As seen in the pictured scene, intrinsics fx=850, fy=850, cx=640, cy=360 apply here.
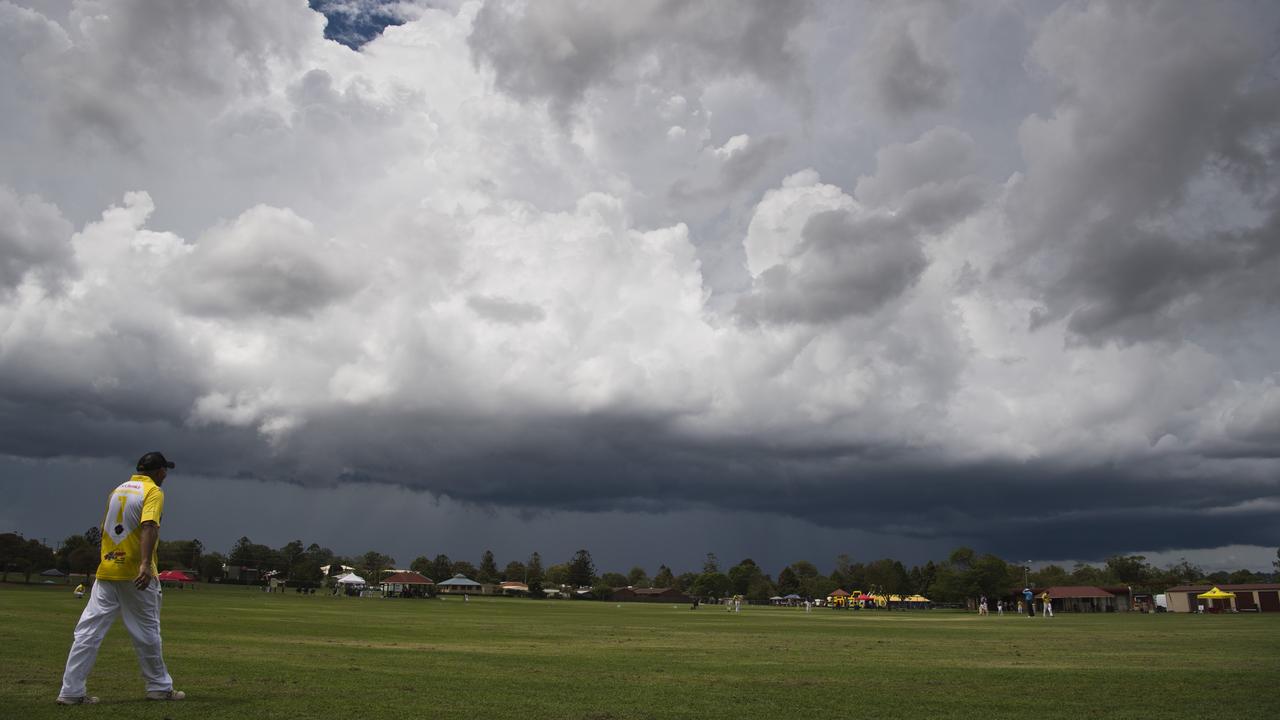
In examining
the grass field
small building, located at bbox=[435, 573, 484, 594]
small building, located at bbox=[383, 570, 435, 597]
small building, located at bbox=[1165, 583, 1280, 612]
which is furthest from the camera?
small building, located at bbox=[435, 573, 484, 594]

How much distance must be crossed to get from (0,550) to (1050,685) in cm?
12269

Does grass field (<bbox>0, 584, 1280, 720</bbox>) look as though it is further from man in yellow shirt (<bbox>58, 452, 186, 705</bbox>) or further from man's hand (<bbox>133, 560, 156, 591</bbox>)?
man's hand (<bbox>133, 560, 156, 591</bbox>)

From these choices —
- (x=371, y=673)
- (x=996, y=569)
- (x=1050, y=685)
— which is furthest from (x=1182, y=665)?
(x=996, y=569)

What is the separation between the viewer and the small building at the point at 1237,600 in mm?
84562

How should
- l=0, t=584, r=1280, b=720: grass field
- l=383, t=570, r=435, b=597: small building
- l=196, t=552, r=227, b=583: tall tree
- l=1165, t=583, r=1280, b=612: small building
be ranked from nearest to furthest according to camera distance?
l=0, t=584, r=1280, b=720: grass field
l=1165, t=583, r=1280, b=612: small building
l=383, t=570, r=435, b=597: small building
l=196, t=552, r=227, b=583: tall tree

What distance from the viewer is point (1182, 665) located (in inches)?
588

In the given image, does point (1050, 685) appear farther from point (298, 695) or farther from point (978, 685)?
point (298, 695)

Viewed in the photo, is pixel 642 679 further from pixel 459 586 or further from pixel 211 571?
pixel 211 571

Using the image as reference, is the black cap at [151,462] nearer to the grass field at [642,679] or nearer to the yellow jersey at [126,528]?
the yellow jersey at [126,528]

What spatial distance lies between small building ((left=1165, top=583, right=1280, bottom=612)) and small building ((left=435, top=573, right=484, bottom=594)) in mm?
92279

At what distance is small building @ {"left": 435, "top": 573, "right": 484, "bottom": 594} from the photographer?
144m

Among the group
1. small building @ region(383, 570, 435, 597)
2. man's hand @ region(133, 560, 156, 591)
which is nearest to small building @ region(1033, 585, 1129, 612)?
small building @ region(383, 570, 435, 597)

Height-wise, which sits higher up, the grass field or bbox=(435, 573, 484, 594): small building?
the grass field

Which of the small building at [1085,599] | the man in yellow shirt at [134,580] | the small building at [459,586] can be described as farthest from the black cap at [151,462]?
the small building at [459,586]
